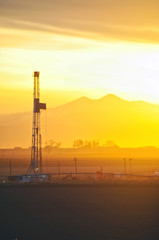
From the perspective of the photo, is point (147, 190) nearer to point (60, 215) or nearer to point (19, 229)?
point (60, 215)

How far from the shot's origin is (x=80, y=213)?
21.0 meters

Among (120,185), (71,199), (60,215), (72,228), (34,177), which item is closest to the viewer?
(72,228)

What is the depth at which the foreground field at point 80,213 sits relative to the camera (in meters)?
17.3

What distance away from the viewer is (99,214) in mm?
20797

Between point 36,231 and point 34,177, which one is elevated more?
point 34,177

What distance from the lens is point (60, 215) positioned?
2061 cm

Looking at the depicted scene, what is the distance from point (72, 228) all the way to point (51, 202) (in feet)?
20.7

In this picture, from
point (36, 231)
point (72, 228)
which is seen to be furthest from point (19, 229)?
point (72, 228)

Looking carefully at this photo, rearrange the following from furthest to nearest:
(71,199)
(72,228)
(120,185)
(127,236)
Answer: (120,185), (71,199), (72,228), (127,236)

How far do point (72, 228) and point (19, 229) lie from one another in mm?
2039

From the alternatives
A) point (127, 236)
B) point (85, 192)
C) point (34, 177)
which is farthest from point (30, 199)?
point (34, 177)

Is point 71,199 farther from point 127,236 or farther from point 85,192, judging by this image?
point 127,236

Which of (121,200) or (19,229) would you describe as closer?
(19,229)

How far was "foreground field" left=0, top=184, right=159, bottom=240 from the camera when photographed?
17.3m
